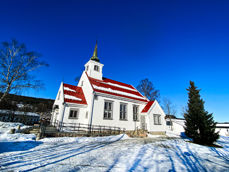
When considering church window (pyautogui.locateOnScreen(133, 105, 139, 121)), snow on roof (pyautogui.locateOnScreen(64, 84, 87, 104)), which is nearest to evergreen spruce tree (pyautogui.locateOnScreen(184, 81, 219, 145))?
church window (pyautogui.locateOnScreen(133, 105, 139, 121))

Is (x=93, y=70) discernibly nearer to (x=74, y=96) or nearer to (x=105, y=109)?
(x=74, y=96)

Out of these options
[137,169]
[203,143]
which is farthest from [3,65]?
[203,143]

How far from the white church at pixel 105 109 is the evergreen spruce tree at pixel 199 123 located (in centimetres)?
635

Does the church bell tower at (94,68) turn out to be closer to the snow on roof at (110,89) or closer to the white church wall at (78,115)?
the snow on roof at (110,89)

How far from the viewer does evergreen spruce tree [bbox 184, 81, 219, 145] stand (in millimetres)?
Result: 12789

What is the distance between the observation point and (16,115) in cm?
3288

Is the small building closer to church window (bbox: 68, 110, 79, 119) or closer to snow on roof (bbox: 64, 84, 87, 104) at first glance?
snow on roof (bbox: 64, 84, 87, 104)

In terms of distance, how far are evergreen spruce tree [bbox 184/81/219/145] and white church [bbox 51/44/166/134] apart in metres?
6.35

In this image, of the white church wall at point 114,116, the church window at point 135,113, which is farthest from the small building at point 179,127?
the white church wall at point 114,116

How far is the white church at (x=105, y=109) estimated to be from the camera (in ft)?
53.4

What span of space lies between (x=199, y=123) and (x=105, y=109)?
11.9 m

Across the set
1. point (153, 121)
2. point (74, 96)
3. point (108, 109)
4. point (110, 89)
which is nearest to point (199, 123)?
point (153, 121)

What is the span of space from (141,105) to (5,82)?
812 inches

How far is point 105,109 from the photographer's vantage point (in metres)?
17.6
